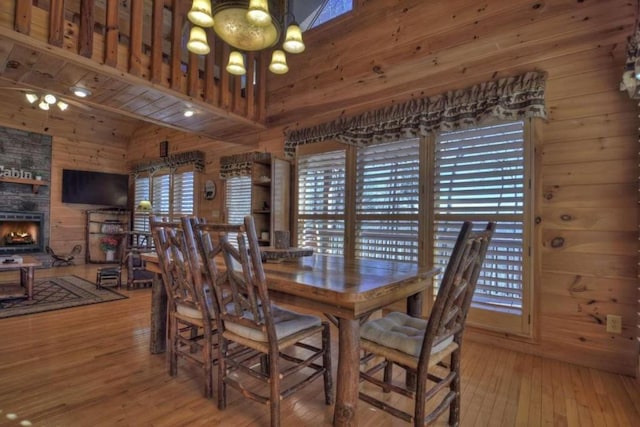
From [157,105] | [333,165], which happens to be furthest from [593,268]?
[157,105]

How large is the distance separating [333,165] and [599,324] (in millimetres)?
2803

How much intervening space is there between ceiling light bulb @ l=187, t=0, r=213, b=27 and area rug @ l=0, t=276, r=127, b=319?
3474 mm

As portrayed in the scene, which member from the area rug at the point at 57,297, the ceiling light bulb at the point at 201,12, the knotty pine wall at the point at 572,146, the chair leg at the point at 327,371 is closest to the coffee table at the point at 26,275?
the area rug at the point at 57,297

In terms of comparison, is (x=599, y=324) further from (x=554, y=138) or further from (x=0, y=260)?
(x=0, y=260)

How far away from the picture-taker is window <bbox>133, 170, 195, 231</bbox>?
601 cm

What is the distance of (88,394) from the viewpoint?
1887mm

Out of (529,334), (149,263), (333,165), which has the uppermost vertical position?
(333,165)

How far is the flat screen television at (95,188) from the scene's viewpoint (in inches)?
261

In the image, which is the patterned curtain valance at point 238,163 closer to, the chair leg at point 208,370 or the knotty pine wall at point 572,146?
the knotty pine wall at point 572,146

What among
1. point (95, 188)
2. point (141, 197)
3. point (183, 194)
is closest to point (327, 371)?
point (183, 194)

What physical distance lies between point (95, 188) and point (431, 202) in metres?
7.22

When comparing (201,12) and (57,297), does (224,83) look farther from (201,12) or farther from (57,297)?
(57,297)

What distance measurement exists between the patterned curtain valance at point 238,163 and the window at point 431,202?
0.64 metres

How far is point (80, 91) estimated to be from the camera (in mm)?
3166
